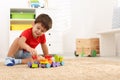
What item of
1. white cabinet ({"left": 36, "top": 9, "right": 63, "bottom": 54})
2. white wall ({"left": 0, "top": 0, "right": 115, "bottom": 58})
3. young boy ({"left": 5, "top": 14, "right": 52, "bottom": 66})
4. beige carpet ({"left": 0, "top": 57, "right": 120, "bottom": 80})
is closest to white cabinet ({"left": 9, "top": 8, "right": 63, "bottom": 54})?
white cabinet ({"left": 36, "top": 9, "right": 63, "bottom": 54})

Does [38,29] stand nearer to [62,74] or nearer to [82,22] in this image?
[62,74]

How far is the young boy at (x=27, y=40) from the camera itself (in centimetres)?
155

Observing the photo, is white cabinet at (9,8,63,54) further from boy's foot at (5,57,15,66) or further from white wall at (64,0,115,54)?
boy's foot at (5,57,15,66)

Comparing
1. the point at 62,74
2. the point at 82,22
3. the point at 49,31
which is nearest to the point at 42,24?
the point at 62,74

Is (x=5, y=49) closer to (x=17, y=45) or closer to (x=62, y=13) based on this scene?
(x=62, y=13)

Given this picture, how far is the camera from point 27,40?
168 cm

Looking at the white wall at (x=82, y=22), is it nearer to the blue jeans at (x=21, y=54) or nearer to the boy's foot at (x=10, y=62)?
the blue jeans at (x=21, y=54)

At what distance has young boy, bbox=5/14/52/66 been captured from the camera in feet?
5.07

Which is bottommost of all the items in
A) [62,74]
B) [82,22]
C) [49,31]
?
[62,74]

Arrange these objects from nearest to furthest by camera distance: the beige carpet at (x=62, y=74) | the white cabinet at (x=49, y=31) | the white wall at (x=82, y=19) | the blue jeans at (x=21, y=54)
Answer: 1. the beige carpet at (x=62, y=74)
2. the blue jeans at (x=21, y=54)
3. the white cabinet at (x=49, y=31)
4. the white wall at (x=82, y=19)

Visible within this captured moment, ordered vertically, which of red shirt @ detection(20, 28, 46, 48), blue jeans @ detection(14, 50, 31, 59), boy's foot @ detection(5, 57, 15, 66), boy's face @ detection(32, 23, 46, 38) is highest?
boy's face @ detection(32, 23, 46, 38)

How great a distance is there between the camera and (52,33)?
313 centimetres

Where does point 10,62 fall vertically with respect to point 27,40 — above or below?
below

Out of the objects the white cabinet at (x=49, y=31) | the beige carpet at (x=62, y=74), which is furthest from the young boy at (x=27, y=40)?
the white cabinet at (x=49, y=31)
